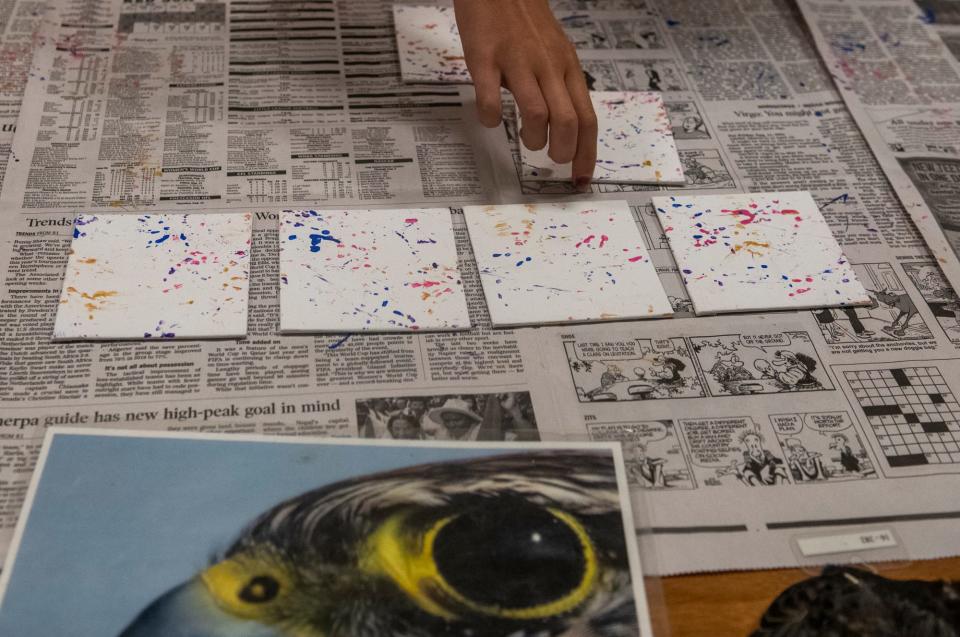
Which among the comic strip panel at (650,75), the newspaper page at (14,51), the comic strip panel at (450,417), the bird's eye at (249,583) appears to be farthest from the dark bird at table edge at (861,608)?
the newspaper page at (14,51)

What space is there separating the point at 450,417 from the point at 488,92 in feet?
1.08

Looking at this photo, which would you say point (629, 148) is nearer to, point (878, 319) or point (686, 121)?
point (686, 121)

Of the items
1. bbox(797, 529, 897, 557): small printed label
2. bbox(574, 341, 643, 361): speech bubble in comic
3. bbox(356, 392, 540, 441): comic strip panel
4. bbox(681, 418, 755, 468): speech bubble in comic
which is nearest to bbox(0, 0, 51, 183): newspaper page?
bbox(356, 392, 540, 441): comic strip panel

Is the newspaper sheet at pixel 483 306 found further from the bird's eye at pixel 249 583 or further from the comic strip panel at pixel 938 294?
the bird's eye at pixel 249 583

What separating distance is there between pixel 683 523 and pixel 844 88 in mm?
651

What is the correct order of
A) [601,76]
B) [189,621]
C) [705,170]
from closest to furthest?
[189,621] < [705,170] < [601,76]

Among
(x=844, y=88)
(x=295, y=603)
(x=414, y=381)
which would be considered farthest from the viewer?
(x=844, y=88)

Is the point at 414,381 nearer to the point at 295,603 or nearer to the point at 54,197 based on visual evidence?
the point at 295,603

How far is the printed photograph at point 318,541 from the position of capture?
22.9 inches

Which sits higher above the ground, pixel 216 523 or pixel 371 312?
pixel 371 312

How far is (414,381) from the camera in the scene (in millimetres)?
732

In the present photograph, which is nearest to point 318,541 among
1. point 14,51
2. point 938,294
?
point 938,294

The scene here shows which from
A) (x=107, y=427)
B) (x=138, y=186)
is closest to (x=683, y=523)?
(x=107, y=427)

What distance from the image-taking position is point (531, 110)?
842mm
